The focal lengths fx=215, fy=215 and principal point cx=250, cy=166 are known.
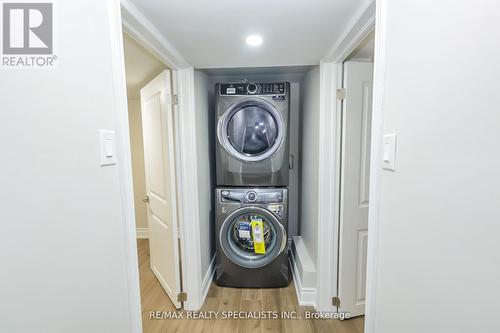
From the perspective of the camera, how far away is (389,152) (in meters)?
0.79

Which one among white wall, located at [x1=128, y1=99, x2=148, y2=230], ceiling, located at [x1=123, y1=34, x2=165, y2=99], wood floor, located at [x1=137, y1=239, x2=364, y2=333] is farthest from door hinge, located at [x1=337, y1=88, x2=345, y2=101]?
white wall, located at [x1=128, y1=99, x2=148, y2=230]

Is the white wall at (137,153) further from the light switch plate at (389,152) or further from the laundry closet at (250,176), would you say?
the light switch plate at (389,152)

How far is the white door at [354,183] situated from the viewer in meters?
1.59

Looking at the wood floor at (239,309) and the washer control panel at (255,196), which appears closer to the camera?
the wood floor at (239,309)

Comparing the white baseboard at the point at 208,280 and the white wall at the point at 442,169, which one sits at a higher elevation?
the white wall at the point at 442,169

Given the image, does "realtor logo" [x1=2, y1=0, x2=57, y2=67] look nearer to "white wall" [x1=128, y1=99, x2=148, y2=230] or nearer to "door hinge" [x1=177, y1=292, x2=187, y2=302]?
"door hinge" [x1=177, y1=292, x2=187, y2=302]

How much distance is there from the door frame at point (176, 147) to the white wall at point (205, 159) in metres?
0.11

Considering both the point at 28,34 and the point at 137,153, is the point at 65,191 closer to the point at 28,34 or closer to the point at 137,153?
the point at 28,34

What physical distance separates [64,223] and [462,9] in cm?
122

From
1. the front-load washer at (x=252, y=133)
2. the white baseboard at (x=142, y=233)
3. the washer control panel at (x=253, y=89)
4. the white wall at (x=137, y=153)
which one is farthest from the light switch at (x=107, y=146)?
the white baseboard at (x=142, y=233)

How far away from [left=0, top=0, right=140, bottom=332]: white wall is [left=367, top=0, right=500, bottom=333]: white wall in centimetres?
106

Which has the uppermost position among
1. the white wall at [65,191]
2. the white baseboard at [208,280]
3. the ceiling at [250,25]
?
the ceiling at [250,25]

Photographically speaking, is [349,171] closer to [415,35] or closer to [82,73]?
[415,35]

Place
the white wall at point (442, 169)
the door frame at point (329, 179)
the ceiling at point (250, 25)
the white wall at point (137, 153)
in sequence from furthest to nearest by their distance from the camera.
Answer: the white wall at point (137, 153) < the door frame at point (329, 179) < the ceiling at point (250, 25) < the white wall at point (442, 169)
